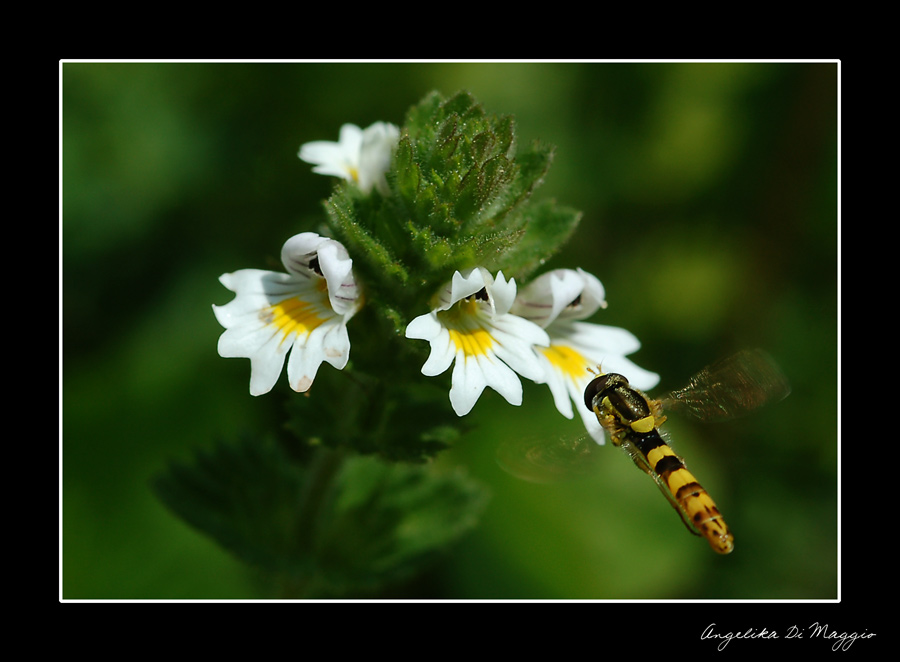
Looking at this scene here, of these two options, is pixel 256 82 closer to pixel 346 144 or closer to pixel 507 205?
pixel 346 144

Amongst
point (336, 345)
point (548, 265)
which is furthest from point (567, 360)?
point (548, 265)

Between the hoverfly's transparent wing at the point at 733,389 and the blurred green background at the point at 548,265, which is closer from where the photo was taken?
the hoverfly's transparent wing at the point at 733,389

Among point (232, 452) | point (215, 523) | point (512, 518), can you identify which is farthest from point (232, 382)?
point (512, 518)

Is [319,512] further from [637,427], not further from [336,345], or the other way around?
[637,427]

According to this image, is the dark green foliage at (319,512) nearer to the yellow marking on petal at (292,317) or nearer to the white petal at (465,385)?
the yellow marking on petal at (292,317)

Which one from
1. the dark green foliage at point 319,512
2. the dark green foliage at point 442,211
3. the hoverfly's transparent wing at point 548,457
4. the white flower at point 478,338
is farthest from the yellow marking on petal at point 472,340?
the dark green foliage at point 319,512

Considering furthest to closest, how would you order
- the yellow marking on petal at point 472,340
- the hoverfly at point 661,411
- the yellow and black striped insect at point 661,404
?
the yellow and black striped insect at point 661,404 < the hoverfly at point 661,411 < the yellow marking on petal at point 472,340

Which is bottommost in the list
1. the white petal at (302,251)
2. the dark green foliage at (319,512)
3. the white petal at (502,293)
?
the dark green foliage at (319,512)
